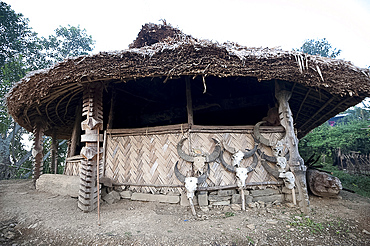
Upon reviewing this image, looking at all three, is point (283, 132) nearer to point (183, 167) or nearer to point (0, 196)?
point (183, 167)

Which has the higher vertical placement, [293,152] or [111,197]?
[293,152]

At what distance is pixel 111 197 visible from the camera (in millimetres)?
3535

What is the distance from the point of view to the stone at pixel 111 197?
3.51 m

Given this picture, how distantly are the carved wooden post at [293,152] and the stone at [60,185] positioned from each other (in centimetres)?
416

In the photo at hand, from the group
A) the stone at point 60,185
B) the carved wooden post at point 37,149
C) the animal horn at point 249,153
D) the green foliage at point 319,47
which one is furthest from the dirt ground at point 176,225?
the green foliage at point 319,47

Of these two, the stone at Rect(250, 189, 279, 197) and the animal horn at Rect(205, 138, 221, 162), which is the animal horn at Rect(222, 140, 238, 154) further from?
the stone at Rect(250, 189, 279, 197)

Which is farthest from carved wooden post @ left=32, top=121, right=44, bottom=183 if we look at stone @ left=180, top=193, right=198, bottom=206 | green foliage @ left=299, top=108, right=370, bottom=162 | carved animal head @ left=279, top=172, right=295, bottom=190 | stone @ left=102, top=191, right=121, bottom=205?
green foliage @ left=299, top=108, right=370, bottom=162

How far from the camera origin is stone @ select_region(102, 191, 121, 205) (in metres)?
3.51

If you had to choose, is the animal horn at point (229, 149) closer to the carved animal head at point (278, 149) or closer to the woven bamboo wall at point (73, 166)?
the carved animal head at point (278, 149)

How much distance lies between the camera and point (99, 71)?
2.94m

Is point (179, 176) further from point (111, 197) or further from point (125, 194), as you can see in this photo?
point (111, 197)

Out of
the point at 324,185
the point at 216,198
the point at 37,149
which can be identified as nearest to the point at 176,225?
the point at 216,198

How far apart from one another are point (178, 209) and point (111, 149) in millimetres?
1896

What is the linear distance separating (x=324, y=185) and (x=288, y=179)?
113cm
